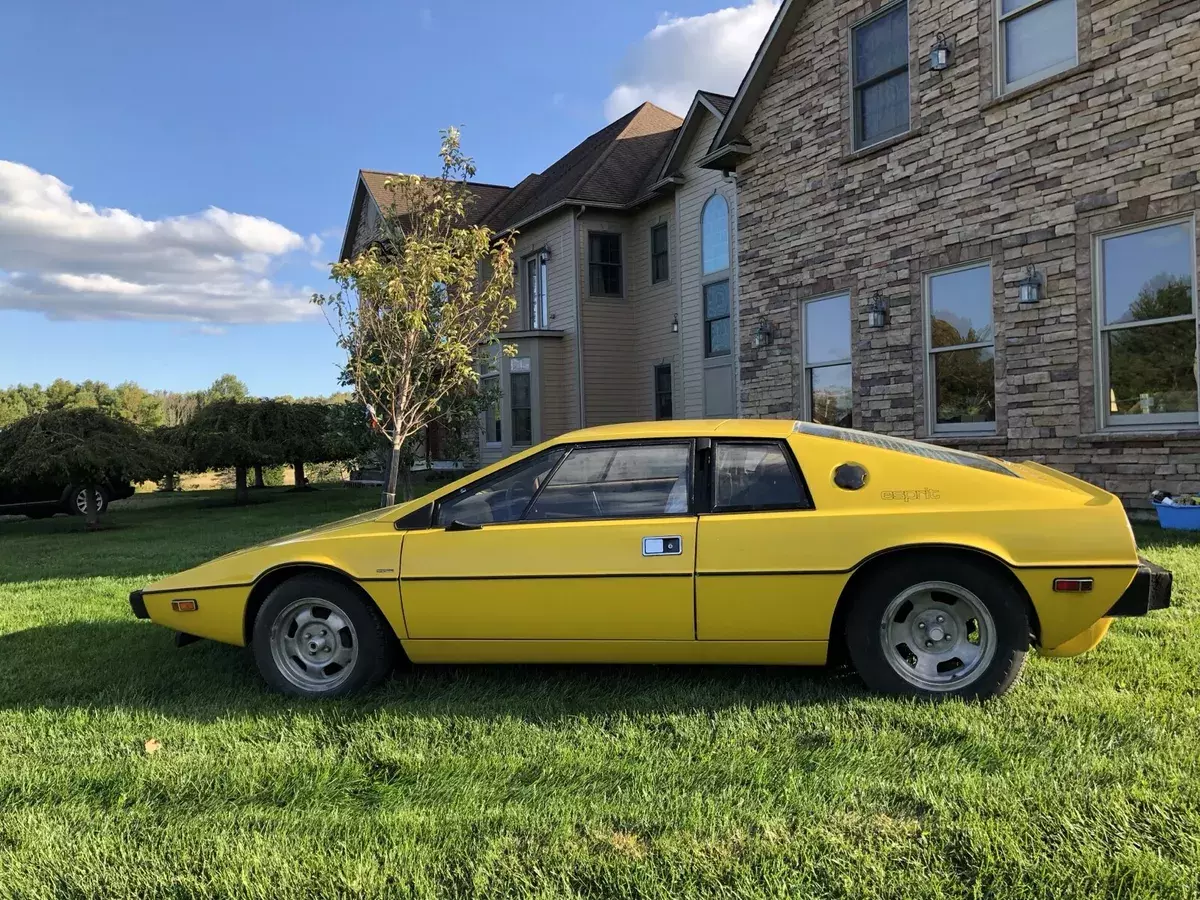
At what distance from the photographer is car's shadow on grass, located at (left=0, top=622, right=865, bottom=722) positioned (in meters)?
4.08

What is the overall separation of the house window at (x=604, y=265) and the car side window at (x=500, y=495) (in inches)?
609

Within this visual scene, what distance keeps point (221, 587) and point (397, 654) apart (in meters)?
1.00

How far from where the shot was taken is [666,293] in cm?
1856

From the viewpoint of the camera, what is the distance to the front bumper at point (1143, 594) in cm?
369

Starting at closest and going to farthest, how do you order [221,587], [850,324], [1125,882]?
[1125,882], [221,587], [850,324]

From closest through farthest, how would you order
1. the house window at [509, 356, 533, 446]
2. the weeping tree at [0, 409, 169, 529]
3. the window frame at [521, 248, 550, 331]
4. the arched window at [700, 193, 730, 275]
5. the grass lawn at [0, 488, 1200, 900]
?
the grass lawn at [0, 488, 1200, 900] → the weeping tree at [0, 409, 169, 529] → the arched window at [700, 193, 730, 275] → the house window at [509, 356, 533, 446] → the window frame at [521, 248, 550, 331]

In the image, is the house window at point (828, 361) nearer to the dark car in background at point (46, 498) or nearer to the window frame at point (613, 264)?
the window frame at point (613, 264)

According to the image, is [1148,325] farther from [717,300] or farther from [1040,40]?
[717,300]

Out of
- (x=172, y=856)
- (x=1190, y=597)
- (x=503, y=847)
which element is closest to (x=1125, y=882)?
(x=503, y=847)

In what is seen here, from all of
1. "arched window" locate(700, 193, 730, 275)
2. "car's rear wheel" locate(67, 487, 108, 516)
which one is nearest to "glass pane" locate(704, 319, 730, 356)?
"arched window" locate(700, 193, 730, 275)

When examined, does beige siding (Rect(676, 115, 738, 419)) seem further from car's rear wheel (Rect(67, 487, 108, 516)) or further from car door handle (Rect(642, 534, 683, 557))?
car door handle (Rect(642, 534, 683, 557))

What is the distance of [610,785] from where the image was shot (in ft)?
10.5

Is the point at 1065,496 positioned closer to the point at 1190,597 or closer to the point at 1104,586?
the point at 1104,586

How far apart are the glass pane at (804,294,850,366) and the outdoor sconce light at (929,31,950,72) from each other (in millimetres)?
3113
